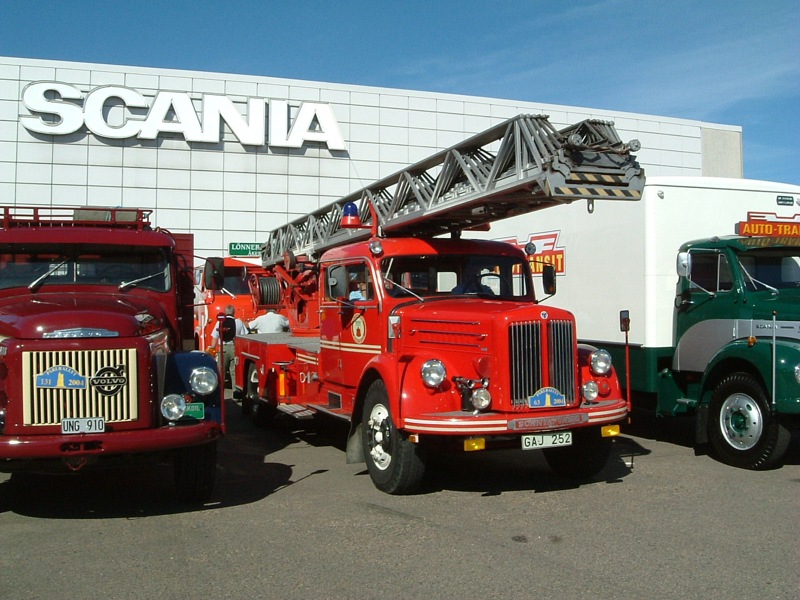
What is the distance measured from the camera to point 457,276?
824cm

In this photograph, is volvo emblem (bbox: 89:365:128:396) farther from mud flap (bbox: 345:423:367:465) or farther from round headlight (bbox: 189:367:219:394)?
mud flap (bbox: 345:423:367:465)

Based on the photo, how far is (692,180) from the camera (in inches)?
376

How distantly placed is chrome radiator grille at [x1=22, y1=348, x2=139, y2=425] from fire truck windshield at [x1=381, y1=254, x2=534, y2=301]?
9.39ft

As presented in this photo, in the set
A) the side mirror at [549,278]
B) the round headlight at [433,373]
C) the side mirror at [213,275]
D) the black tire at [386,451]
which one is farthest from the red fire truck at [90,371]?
the side mirror at [549,278]

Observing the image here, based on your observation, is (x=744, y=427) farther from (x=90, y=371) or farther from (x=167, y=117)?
(x=167, y=117)

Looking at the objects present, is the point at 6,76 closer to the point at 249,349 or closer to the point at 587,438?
the point at 249,349

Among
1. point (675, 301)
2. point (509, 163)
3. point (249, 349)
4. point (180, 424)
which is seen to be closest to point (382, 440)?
point (180, 424)

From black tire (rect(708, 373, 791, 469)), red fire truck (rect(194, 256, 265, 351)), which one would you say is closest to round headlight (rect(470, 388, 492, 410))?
black tire (rect(708, 373, 791, 469))

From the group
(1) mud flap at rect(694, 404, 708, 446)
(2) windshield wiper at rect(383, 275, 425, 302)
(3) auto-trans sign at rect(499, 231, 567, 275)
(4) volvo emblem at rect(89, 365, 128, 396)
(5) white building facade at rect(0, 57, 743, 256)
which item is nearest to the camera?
(4) volvo emblem at rect(89, 365, 128, 396)

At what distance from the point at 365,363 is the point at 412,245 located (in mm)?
1315

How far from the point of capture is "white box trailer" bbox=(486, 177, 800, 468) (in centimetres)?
795

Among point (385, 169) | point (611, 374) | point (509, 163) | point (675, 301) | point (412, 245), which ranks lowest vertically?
point (611, 374)

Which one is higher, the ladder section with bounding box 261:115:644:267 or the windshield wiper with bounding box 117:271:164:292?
the ladder section with bounding box 261:115:644:267

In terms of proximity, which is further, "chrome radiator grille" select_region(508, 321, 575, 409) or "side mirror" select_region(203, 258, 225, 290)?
"side mirror" select_region(203, 258, 225, 290)
